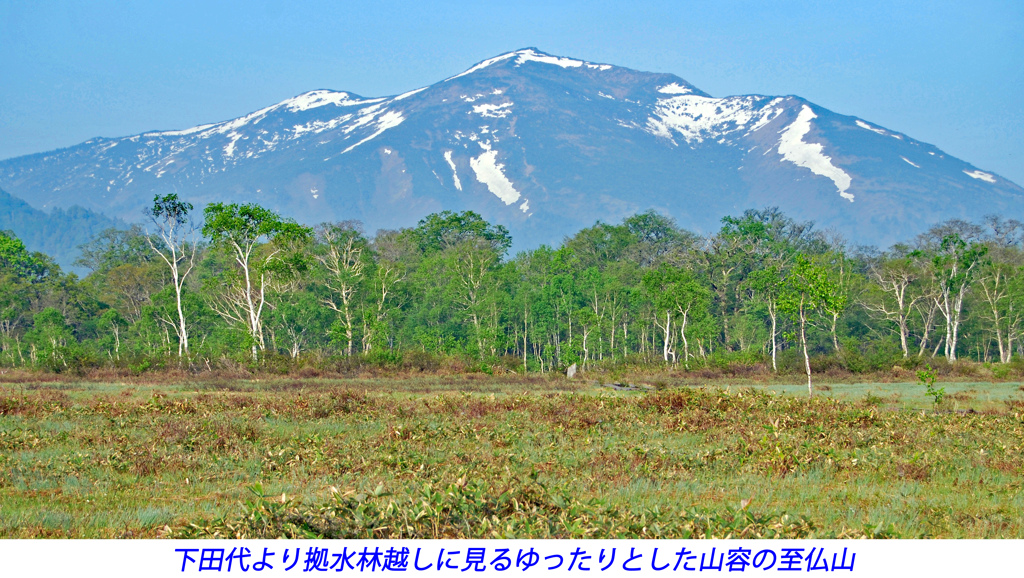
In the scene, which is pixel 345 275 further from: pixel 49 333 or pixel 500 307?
pixel 49 333

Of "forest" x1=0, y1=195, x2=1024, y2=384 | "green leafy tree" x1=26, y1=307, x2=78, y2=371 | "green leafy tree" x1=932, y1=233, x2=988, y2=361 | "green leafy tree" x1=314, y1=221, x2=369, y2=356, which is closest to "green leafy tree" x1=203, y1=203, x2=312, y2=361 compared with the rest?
"forest" x1=0, y1=195, x2=1024, y2=384

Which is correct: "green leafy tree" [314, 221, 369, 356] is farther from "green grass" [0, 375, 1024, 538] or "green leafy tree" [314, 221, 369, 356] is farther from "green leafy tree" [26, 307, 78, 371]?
"green grass" [0, 375, 1024, 538]

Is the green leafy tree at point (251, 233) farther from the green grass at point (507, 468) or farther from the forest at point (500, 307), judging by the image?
the green grass at point (507, 468)

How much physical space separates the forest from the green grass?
23692 mm

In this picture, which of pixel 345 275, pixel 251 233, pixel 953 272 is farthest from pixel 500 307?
pixel 953 272

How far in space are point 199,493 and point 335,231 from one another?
58.9 meters

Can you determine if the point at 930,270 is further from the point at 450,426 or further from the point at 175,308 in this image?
the point at 175,308

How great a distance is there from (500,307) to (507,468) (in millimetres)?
49438

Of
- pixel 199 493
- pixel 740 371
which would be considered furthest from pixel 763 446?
pixel 740 371

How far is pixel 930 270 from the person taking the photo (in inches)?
2346

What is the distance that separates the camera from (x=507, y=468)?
10078 mm

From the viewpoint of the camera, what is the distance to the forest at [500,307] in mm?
47094

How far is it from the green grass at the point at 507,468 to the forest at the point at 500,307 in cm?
2369

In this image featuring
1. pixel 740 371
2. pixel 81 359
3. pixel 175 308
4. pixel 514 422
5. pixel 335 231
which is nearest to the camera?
pixel 514 422
